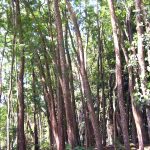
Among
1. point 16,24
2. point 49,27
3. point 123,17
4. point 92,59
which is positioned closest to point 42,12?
point 49,27

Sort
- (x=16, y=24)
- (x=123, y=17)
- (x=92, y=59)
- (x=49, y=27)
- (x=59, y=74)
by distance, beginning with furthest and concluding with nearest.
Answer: (x=92, y=59) < (x=123, y=17) < (x=49, y=27) < (x=16, y=24) < (x=59, y=74)

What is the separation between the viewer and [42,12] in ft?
A: 65.3

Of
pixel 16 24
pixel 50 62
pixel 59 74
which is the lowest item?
pixel 59 74

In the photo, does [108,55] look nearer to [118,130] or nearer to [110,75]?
[110,75]

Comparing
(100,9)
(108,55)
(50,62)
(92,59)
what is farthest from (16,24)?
(92,59)

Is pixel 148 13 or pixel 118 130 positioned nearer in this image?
pixel 148 13

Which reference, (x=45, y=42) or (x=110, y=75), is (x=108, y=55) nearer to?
(x=110, y=75)

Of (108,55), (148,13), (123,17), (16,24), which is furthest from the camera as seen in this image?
(108,55)

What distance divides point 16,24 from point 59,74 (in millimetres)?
3653

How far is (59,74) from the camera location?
53.8 ft

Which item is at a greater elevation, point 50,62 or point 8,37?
point 8,37

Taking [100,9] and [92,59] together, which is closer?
[100,9]

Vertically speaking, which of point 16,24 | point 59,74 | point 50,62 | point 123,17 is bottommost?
point 59,74

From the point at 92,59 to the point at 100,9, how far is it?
26.8 feet
